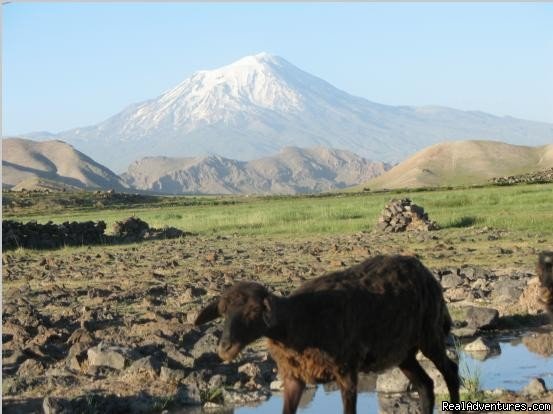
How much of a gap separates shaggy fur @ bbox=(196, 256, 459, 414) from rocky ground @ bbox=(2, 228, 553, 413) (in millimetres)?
2024

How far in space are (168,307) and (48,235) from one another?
2113cm

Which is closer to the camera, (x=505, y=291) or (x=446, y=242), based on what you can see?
(x=505, y=291)

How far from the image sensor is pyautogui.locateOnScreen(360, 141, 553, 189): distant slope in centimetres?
12900

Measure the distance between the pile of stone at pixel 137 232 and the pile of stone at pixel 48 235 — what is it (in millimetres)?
1085

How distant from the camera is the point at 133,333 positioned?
15414 mm

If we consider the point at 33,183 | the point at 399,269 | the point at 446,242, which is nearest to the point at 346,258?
the point at 446,242

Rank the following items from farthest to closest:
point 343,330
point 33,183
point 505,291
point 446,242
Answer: point 33,183 → point 446,242 → point 505,291 → point 343,330

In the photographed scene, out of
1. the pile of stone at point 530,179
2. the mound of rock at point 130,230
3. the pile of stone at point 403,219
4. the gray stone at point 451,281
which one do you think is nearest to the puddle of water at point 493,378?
the gray stone at point 451,281

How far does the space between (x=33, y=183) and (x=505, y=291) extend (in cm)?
11371

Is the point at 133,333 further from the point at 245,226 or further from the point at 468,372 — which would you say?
the point at 245,226

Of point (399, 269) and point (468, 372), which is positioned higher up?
point (399, 269)

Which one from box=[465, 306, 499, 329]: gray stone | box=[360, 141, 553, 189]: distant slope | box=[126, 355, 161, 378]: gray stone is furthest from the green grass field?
box=[360, 141, 553, 189]: distant slope

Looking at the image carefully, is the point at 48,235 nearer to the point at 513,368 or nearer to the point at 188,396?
the point at 188,396

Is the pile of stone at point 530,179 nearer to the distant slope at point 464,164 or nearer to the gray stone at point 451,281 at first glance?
the distant slope at point 464,164
